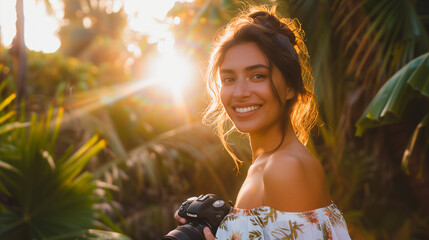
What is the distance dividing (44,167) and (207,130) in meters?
2.26

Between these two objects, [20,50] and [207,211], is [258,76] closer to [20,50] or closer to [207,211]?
[207,211]

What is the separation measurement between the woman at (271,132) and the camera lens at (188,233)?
0.10ft

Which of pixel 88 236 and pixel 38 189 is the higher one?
pixel 38 189

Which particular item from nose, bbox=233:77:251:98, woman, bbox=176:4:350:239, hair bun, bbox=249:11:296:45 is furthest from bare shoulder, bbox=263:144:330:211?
hair bun, bbox=249:11:296:45

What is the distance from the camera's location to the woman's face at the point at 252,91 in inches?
48.5

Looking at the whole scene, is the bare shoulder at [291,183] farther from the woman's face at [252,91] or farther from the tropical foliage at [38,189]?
the tropical foliage at [38,189]

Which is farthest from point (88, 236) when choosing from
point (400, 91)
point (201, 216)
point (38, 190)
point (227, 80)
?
point (400, 91)

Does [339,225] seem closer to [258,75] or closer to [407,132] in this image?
[258,75]

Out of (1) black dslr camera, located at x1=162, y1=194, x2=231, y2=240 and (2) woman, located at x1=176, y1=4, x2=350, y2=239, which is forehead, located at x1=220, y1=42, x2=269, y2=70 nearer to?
(2) woman, located at x1=176, y1=4, x2=350, y2=239

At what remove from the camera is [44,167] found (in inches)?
110

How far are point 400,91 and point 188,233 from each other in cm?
123

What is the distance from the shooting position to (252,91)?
1236 mm

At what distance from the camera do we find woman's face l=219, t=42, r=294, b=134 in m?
1.23

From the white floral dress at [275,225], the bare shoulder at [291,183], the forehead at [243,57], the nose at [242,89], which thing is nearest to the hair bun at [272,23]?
the forehead at [243,57]
